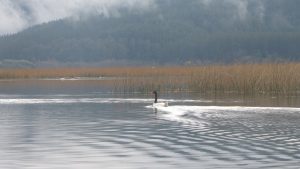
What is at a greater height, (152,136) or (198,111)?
(198,111)

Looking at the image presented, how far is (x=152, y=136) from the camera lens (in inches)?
863

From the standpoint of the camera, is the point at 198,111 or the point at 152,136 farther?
the point at 198,111

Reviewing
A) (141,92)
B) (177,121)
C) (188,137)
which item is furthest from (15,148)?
(141,92)

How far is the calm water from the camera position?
17.1 meters

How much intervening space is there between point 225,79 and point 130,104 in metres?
9.01

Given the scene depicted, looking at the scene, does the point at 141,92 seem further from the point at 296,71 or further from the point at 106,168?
the point at 106,168

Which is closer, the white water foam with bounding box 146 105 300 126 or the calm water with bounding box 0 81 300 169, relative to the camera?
the calm water with bounding box 0 81 300 169

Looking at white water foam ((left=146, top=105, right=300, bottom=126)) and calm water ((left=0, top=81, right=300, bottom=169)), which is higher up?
white water foam ((left=146, top=105, right=300, bottom=126))

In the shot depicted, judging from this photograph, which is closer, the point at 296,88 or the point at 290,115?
the point at 290,115

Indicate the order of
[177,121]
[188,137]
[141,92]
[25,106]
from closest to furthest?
[188,137] < [177,121] < [25,106] < [141,92]

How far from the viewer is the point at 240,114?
1156 inches

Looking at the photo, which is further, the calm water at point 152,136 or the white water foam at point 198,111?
the white water foam at point 198,111

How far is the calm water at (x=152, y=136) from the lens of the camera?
56.2 feet

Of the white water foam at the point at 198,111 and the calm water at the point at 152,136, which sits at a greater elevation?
the white water foam at the point at 198,111
